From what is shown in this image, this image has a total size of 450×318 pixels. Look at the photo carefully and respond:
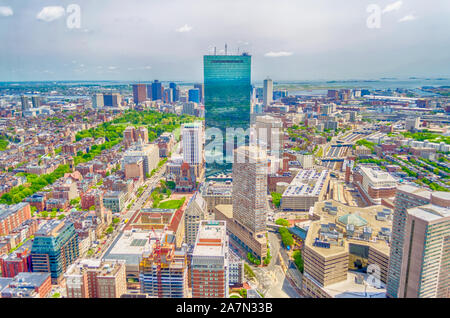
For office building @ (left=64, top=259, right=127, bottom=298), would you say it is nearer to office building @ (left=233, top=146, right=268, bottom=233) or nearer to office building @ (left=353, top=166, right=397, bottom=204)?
office building @ (left=233, top=146, right=268, bottom=233)

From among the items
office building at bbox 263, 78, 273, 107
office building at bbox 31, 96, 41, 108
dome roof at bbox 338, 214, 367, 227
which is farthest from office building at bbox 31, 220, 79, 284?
office building at bbox 263, 78, 273, 107

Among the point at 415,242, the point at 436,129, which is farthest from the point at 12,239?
the point at 436,129

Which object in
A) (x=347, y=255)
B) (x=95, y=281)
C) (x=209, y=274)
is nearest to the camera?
(x=209, y=274)

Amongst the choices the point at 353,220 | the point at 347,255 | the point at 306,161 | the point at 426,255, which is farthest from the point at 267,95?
the point at 426,255

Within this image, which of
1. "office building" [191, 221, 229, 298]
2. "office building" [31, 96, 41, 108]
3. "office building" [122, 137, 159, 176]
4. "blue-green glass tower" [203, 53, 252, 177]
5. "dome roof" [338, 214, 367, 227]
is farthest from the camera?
"office building" [31, 96, 41, 108]

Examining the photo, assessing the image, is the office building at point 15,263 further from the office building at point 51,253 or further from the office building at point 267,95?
the office building at point 267,95

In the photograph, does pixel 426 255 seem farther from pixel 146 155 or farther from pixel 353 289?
pixel 146 155
